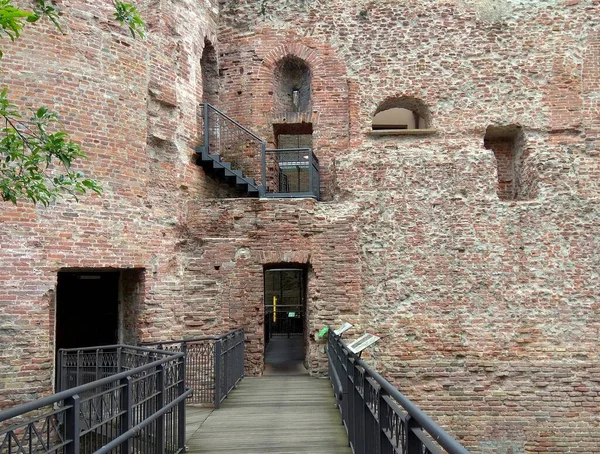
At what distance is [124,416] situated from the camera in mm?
4840

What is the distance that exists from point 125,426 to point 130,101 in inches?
285

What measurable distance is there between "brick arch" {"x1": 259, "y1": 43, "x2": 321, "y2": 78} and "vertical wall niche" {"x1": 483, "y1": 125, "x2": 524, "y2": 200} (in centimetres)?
454

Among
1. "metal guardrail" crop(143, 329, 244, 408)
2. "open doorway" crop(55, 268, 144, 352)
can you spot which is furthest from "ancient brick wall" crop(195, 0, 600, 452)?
"open doorway" crop(55, 268, 144, 352)

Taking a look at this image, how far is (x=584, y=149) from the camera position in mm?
12781

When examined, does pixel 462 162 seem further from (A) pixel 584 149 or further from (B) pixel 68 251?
(B) pixel 68 251

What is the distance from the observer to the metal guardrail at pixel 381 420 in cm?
287

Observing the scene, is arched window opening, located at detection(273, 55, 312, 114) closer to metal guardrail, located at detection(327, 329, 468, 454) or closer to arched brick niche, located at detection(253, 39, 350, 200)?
arched brick niche, located at detection(253, 39, 350, 200)

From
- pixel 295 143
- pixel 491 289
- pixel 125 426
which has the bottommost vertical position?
pixel 125 426

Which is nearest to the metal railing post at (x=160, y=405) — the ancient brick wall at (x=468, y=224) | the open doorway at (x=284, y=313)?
the ancient brick wall at (x=468, y=224)

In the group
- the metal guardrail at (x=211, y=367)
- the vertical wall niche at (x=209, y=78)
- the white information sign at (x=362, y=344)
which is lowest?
the metal guardrail at (x=211, y=367)

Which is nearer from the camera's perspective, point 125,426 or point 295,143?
point 125,426

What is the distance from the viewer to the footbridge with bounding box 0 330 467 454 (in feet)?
12.1

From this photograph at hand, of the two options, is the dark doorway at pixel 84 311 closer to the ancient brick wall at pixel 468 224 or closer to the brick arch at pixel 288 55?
the ancient brick wall at pixel 468 224

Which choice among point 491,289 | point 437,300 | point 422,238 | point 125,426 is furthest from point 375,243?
point 125,426
